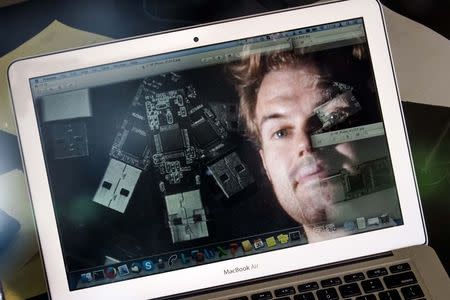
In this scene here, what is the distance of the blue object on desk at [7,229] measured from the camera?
2.79 feet

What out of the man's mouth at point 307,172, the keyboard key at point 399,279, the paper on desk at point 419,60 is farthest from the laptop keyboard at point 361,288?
the paper on desk at point 419,60

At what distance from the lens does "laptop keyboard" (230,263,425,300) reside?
739 mm

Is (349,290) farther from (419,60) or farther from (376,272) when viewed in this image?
(419,60)

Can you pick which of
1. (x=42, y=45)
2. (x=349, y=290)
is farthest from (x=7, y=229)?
(x=349, y=290)

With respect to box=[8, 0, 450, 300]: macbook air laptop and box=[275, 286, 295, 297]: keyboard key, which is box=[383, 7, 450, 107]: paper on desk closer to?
box=[8, 0, 450, 300]: macbook air laptop

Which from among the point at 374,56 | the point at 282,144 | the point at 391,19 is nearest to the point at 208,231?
the point at 282,144

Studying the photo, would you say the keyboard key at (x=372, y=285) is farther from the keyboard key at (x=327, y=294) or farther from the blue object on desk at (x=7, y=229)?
the blue object on desk at (x=7, y=229)

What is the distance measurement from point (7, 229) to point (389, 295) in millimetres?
548

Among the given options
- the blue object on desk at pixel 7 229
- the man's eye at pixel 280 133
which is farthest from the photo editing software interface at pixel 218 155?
the blue object on desk at pixel 7 229

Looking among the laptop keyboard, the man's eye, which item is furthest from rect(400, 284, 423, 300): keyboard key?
the man's eye

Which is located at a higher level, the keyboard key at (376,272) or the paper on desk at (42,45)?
the paper on desk at (42,45)

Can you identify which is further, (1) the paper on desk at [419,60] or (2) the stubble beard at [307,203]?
(1) the paper on desk at [419,60]

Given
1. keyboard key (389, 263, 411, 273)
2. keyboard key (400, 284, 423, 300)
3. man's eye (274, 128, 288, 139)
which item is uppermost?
man's eye (274, 128, 288, 139)

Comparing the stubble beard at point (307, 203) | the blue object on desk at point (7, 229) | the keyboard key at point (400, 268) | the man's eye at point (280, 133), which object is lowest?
the keyboard key at point (400, 268)
